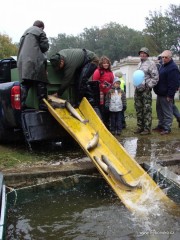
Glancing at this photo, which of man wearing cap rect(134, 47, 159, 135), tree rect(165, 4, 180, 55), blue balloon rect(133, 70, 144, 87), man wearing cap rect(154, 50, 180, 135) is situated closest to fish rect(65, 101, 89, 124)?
blue balloon rect(133, 70, 144, 87)

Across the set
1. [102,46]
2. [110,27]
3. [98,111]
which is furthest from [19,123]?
[110,27]

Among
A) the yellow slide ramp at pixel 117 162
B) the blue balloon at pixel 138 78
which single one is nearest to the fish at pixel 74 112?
the yellow slide ramp at pixel 117 162

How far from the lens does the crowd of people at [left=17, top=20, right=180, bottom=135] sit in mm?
6446

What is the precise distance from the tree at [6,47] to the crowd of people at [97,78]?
4190 centimetres

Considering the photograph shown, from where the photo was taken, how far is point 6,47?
161 feet

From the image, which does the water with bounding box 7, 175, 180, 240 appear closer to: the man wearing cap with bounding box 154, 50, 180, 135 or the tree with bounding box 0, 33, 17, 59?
the man wearing cap with bounding box 154, 50, 180, 135

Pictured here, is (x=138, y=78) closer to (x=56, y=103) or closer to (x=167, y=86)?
(x=167, y=86)

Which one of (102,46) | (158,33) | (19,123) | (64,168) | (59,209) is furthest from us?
(102,46)

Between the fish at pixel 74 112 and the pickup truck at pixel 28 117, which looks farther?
the fish at pixel 74 112

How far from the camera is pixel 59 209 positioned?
4.39 m

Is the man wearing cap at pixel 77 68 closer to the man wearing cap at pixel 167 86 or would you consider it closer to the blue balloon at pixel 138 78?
the blue balloon at pixel 138 78

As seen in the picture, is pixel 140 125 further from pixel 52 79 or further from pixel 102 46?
pixel 102 46

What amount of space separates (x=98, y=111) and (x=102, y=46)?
79956mm

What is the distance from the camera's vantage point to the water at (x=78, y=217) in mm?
3670
